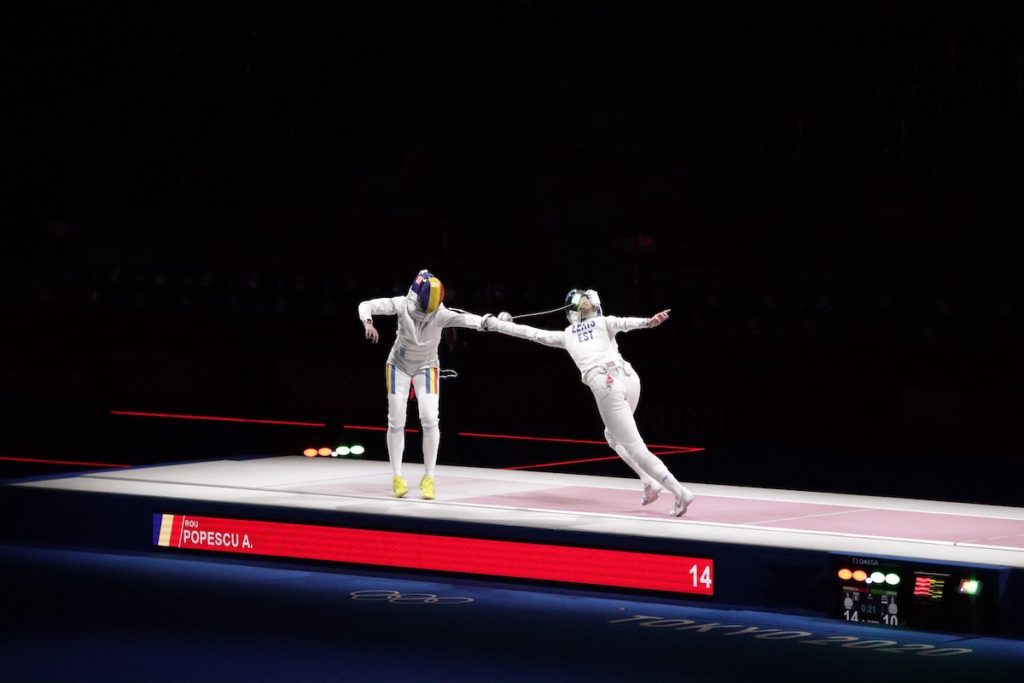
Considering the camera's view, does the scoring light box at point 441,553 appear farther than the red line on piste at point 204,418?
No

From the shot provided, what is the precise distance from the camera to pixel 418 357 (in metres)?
8.84

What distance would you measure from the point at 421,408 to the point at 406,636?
2187 mm

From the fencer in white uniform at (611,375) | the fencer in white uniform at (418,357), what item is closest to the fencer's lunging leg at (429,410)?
the fencer in white uniform at (418,357)

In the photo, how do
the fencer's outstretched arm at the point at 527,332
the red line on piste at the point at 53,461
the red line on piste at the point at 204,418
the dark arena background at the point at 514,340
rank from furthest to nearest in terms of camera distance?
the red line on piste at the point at 204,418, the red line on piste at the point at 53,461, the fencer's outstretched arm at the point at 527,332, the dark arena background at the point at 514,340

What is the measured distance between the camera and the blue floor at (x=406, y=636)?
6141 mm

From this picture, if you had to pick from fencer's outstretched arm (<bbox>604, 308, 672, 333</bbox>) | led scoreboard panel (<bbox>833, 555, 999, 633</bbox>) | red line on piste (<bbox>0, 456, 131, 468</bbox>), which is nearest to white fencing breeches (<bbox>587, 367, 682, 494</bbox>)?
fencer's outstretched arm (<bbox>604, 308, 672, 333</bbox>)

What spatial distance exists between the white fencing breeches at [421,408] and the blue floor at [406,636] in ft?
2.84

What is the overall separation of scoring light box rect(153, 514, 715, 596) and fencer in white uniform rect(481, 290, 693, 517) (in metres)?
0.73

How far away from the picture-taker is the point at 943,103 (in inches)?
621

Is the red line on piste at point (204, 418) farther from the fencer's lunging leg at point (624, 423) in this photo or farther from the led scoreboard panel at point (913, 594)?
the led scoreboard panel at point (913, 594)

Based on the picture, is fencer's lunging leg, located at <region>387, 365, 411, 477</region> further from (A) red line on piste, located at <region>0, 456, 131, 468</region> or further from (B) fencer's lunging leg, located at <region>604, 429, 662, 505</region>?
(A) red line on piste, located at <region>0, 456, 131, 468</region>

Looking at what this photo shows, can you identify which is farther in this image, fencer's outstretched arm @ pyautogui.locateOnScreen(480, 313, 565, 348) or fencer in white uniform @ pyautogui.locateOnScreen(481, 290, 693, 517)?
fencer's outstretched arm @ pyautogui.locateOnScreen(480, 313, 565, 348)

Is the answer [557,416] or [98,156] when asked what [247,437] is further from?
[98,156]

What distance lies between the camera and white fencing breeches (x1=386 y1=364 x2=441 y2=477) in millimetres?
Result: 8812
